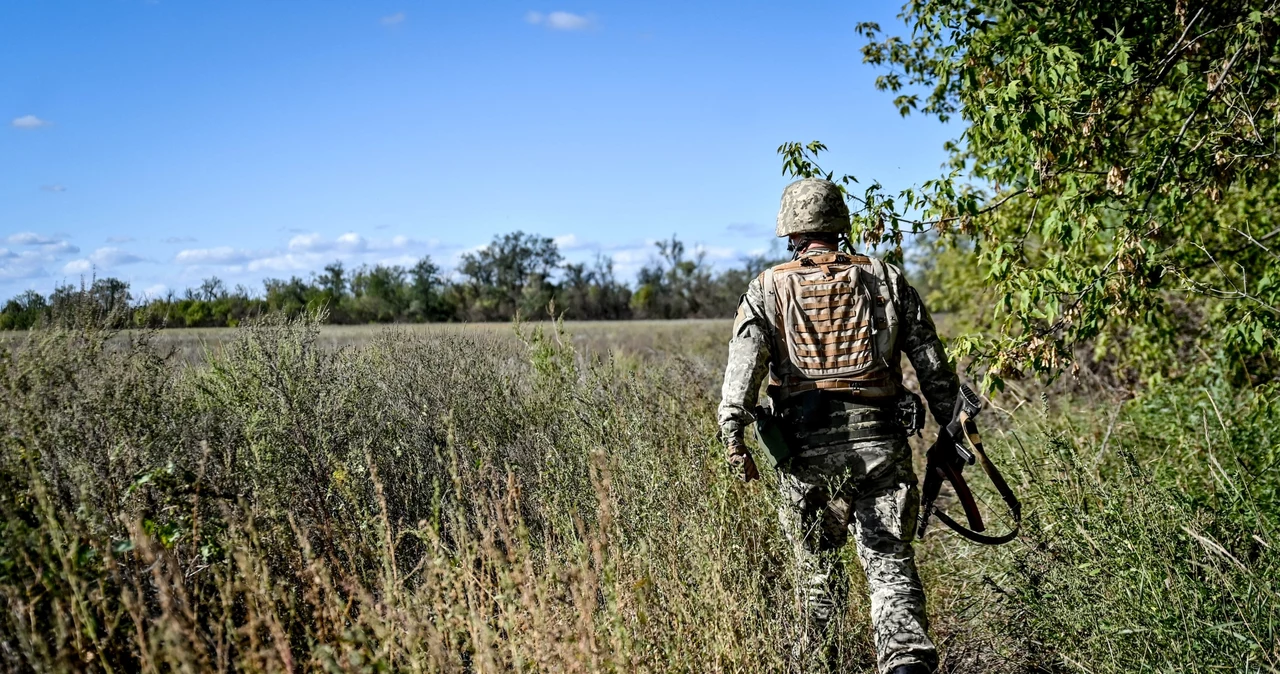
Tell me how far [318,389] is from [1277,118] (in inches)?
186

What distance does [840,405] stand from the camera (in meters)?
3.36

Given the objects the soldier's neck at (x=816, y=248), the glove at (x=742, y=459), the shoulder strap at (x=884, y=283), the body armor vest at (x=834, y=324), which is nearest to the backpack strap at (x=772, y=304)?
the body armor vest at (x=834, y=324)

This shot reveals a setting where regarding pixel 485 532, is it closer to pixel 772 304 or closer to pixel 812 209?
pixel 772 304

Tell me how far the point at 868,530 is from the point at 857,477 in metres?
0.21

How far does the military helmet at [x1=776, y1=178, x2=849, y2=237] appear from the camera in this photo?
3.59m

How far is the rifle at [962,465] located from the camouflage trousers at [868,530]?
194 millimetres

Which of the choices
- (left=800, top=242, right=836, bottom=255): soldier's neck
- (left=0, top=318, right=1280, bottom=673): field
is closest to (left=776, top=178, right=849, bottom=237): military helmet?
(left=800, top=242, right=836, bottom=255): soldier's neck

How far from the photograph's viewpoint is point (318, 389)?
4844 millimetres

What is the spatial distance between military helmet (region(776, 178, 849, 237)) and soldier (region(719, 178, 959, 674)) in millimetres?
139

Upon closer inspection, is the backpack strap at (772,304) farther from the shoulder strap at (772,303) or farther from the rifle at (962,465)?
the rifle at (962,465)

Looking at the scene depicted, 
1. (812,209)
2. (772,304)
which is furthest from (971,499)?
(812,209)

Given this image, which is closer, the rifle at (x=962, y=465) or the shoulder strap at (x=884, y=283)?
the rifle at (x=962, y=465)

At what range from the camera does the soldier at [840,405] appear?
129 inches

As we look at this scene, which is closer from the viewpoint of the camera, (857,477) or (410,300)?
(857,477)
